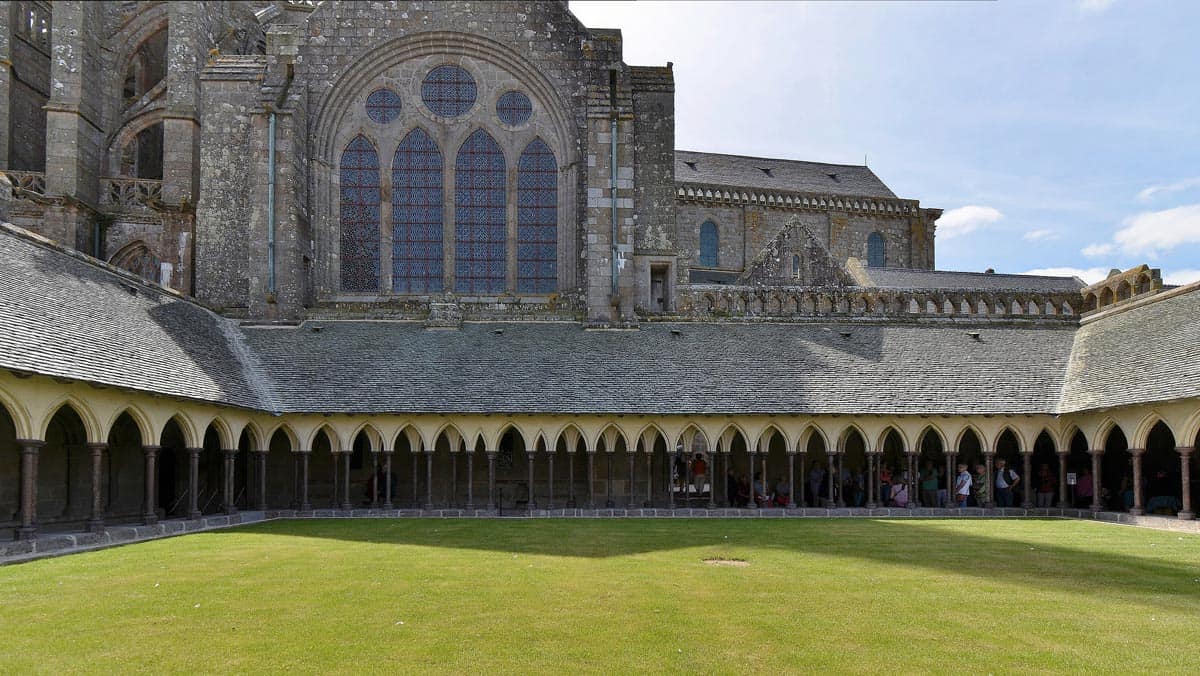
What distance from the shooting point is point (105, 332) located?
74.0ft

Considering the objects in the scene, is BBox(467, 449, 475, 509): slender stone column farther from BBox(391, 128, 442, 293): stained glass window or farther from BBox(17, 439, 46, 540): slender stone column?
BBox(17, 439, 46, 540): slender stone column

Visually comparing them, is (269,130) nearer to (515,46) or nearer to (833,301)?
(515,46)

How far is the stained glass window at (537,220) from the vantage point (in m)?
36.9

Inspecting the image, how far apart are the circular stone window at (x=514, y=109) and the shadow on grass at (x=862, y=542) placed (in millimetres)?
15771

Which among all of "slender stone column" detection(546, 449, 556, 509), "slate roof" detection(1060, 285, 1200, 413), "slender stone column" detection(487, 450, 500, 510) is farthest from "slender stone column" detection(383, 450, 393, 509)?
"slate roof" detection(1060, 285, 1200, 413)

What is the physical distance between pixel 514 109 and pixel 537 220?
12.2 feet

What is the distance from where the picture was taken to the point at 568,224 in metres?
36.8

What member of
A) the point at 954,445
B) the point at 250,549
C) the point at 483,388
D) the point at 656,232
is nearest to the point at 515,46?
the point at 656,232

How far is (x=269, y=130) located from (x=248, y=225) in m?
3.14

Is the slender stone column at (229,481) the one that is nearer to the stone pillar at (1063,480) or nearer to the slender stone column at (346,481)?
the slender stone column at (346,481)

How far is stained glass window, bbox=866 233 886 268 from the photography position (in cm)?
6000

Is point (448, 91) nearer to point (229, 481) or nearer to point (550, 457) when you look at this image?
point (550, 457)

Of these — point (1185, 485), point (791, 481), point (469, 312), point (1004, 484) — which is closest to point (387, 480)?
point (469, 312)

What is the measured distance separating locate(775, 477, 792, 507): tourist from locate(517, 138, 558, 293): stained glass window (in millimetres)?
10419
